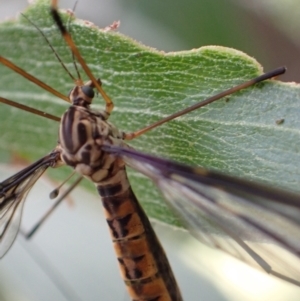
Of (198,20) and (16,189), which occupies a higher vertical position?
(198,20)

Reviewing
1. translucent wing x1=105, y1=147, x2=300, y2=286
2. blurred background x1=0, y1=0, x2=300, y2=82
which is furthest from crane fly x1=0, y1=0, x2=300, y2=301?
blurred background x1=0, y1=0, x2=300, y2=82

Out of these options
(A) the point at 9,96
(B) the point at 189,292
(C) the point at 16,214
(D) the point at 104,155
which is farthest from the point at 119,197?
(B) the point at 189,292

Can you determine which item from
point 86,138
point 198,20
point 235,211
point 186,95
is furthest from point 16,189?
point 198,20

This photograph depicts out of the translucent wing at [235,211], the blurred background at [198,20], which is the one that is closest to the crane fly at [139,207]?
the translucent wing at [235,211]

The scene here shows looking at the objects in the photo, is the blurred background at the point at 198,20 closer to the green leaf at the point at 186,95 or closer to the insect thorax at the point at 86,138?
the green leaf at the point at 186,95

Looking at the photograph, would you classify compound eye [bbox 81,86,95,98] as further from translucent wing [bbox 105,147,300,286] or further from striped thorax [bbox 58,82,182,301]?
A: translucent wing [bbox 105,147,300,286]

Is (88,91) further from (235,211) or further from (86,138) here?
(235,211)

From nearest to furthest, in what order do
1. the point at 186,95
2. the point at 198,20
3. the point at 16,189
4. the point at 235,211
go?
the point at 235,211
the point at 186,95
the point at 16,189
the point at 198,20
